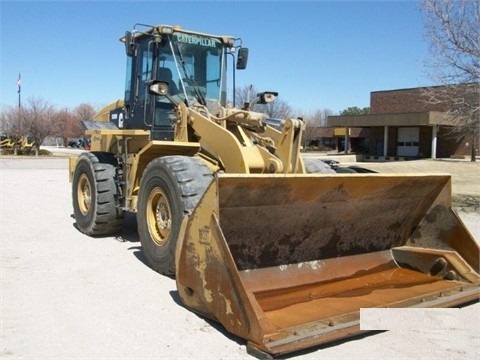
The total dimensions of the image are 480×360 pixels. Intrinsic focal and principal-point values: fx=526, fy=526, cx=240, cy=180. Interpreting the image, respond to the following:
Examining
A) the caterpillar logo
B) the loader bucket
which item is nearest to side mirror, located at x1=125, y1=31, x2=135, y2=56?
the caterpillar logo

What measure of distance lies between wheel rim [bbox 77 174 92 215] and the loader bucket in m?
4.36

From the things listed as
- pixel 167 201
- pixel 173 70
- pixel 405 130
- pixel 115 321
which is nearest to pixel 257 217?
pixel 167 201

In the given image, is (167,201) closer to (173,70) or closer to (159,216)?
(159,216)

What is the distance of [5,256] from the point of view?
22.7 feet

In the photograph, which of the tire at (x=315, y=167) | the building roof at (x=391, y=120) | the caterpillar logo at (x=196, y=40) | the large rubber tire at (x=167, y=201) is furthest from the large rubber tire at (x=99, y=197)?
the building roof at (x=391, y=120)

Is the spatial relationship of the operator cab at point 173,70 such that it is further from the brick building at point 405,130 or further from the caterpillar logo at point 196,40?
the brick building at point 405,130

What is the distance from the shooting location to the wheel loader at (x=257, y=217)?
428 cm

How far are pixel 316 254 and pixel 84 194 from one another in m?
4.80

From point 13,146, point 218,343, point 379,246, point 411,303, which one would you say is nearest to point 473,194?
point 379,246

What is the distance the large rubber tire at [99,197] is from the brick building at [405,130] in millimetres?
32919

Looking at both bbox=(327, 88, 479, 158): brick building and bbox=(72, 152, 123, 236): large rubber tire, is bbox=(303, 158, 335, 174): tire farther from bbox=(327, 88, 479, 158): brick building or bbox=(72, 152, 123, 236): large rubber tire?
bbox=(327, 88, 479, 158): brick building

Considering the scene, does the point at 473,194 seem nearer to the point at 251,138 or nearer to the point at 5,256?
the point at 251,138

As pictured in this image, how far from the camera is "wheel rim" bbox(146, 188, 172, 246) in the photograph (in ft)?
19.6

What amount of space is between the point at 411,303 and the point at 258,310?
155 cm
